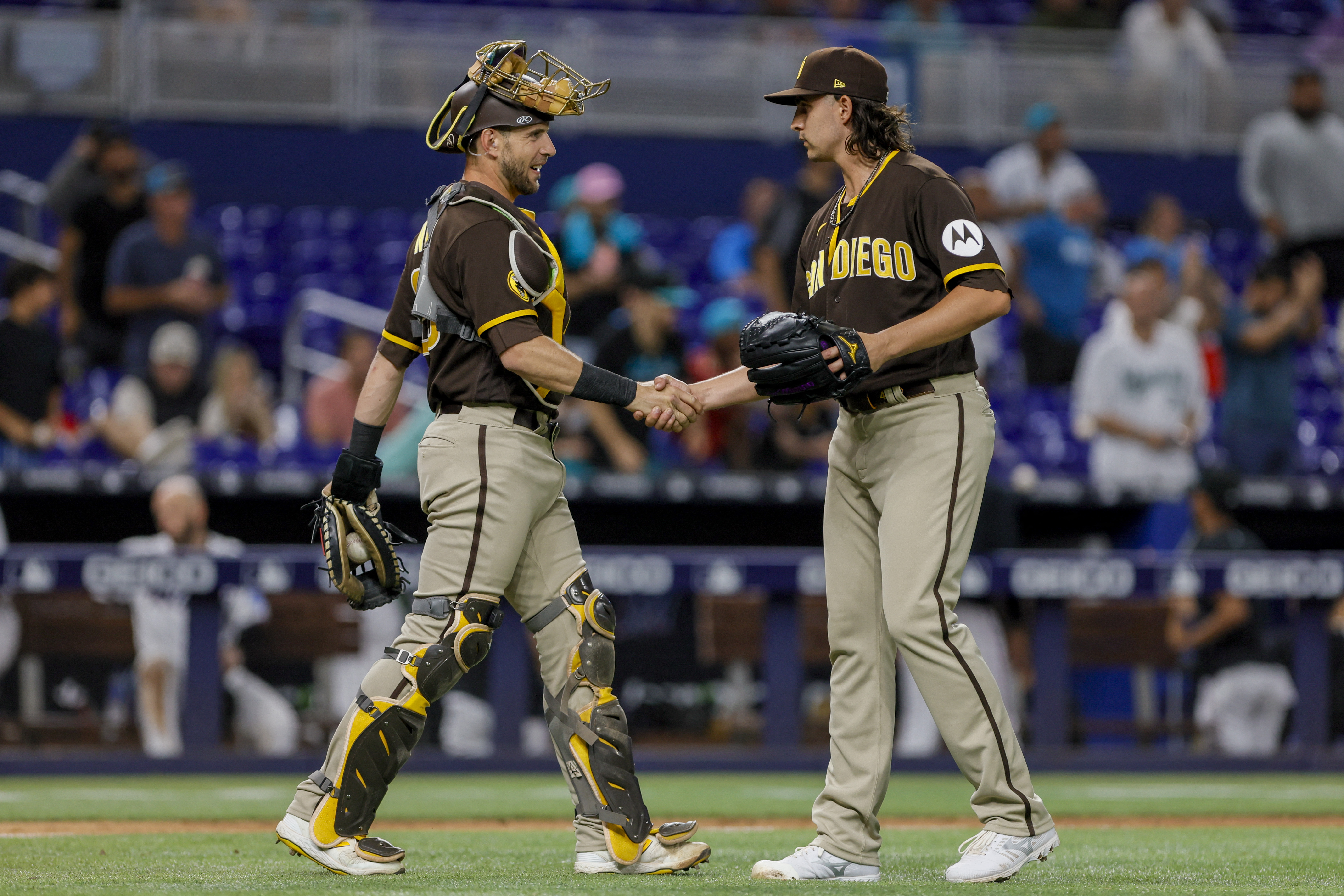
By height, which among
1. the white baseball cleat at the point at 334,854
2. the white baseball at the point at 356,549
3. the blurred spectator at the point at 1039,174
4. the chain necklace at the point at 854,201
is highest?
the blurred spectator at the point at 1039,174

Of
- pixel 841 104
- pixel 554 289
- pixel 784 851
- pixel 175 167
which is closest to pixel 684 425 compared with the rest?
pixel 554 289

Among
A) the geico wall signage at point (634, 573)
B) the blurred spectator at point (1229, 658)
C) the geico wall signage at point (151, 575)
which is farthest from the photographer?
the blurred spectator at point (1229, 658)

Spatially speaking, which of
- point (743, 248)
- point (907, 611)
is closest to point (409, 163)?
point (743, 248)

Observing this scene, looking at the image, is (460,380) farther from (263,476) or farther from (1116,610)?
(1116,610)

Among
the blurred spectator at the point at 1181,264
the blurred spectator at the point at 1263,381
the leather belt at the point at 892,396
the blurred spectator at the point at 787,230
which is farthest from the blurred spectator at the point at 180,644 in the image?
the blurred spectator at the point at 1181,264

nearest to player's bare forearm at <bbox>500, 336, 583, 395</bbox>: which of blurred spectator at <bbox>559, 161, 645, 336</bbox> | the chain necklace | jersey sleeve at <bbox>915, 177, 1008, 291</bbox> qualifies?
the chain necklace

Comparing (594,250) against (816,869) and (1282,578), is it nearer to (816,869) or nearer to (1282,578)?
(1282,578)

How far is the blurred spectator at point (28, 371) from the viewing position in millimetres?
9016

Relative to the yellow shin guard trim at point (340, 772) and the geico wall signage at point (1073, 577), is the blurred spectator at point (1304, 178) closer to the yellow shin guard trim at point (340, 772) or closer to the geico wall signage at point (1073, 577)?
the geico wall signage at point (1073, 577)

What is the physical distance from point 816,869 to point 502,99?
6.61ft

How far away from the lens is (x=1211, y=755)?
859cm

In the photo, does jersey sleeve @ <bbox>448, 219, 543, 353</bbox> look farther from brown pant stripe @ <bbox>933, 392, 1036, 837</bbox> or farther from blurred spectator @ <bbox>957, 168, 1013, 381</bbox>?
blurred spectator @ <bbox>957, 168, 1013, 381</bbox>

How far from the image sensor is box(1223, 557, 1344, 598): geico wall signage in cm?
855

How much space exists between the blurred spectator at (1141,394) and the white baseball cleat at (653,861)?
592 centimetres
